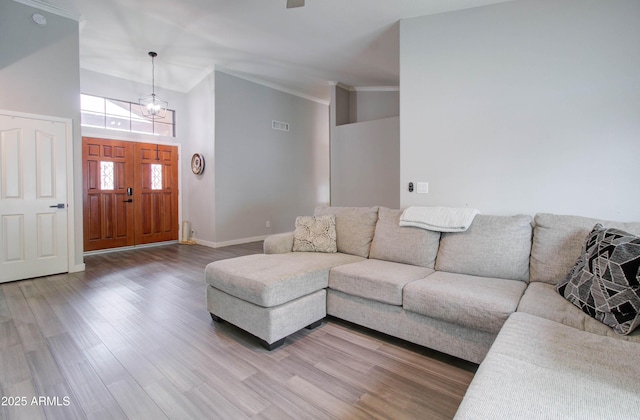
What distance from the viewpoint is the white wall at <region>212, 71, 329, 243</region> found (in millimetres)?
5641

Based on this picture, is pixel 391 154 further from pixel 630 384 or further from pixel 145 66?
pixel 145 66

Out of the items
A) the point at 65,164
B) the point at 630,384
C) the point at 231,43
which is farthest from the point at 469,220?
the point at 65,164

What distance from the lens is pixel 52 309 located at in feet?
9.05

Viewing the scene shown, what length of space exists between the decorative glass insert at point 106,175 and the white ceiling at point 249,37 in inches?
62.8

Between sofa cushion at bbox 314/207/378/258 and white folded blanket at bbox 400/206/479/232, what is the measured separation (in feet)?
1.21

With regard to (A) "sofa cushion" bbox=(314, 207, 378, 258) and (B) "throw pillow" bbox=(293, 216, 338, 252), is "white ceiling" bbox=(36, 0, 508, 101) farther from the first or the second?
(B) "throw pillow" bbox=(293, 216, 338, 252)

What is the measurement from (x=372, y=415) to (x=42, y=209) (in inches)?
174

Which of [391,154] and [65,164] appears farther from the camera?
[391,154]

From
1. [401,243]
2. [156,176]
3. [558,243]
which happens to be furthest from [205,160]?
[558,243]

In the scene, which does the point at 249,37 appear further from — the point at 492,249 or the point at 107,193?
the point at 492,249

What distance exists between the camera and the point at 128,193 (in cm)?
556

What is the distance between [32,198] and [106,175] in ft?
5.67

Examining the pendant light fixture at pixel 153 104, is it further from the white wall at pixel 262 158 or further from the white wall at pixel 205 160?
the white wall at pixel 262 158

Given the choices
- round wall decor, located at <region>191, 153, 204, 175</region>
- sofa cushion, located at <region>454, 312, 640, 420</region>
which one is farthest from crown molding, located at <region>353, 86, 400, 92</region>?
sofa cushion, located at <region>454, 312, 640, 420</region>
